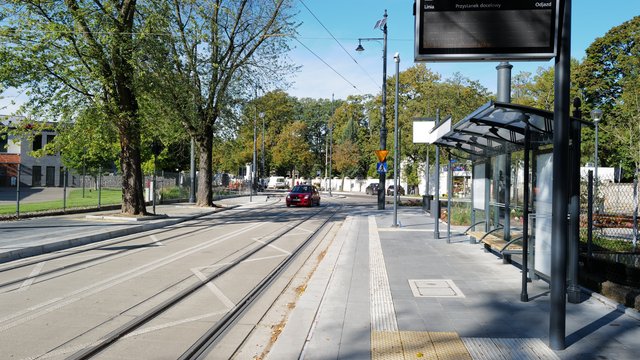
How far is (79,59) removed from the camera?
1709 centimetres

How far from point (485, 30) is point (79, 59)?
15513 millimetres

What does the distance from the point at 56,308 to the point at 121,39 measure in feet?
43.0

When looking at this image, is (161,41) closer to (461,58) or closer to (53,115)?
(53,115)

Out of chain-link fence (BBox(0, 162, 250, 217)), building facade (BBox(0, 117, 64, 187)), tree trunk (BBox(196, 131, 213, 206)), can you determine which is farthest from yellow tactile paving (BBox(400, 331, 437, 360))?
building facade (BBox(0, 117, 64, 187))

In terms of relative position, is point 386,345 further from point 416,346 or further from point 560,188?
point 560,188

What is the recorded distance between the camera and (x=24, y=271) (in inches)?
365

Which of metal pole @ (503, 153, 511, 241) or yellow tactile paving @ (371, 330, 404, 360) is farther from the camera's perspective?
metal pole @ (503, 153, 511, 241)

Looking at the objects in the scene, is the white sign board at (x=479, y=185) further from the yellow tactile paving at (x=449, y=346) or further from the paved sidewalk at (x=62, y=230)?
the paved sidewalk at (x=62, y=230)

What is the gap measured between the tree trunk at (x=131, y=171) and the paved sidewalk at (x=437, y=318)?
11819 mm

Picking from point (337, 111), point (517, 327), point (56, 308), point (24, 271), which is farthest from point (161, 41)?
point (337, 111)

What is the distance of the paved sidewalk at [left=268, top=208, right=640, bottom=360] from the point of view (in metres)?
5.00

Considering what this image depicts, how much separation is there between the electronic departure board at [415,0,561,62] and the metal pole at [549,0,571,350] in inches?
5.8

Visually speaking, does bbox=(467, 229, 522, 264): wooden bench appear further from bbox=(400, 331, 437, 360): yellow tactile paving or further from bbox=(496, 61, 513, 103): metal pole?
bbox=(400, 331, 437, 360): yellow tactile paving

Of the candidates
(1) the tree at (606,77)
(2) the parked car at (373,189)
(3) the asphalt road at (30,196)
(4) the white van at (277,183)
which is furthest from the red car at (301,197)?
(4) the white van at (277,183)
